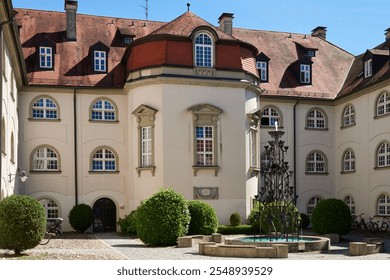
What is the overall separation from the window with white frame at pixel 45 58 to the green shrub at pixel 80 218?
7.36 metres

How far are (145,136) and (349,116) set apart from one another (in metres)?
11.6

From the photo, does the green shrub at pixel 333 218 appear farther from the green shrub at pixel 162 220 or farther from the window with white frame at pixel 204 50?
the window with white frame at pixel 204 50

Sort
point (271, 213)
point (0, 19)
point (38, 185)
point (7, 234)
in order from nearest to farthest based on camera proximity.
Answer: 1. point (7, 234)
2. point (0, 19)
3. point (271, 213)
4. point (38, 185)

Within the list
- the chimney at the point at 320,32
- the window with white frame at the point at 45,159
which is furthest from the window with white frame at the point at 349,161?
the window with white frame at the point at 45,159

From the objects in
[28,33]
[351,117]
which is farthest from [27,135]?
[351,117]

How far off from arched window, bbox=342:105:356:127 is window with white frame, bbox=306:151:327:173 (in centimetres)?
223

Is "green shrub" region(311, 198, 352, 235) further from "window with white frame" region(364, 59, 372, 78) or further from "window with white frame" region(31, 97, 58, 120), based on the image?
"window with white frame" region(31, 97, 58, 120)

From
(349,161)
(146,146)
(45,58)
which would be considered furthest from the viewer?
(349,161)

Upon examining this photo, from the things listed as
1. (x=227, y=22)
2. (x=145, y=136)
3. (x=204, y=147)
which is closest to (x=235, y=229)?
(x=204, y=147)

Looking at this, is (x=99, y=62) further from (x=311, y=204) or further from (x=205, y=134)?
(x=311, y=204)

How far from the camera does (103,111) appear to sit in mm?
31188
